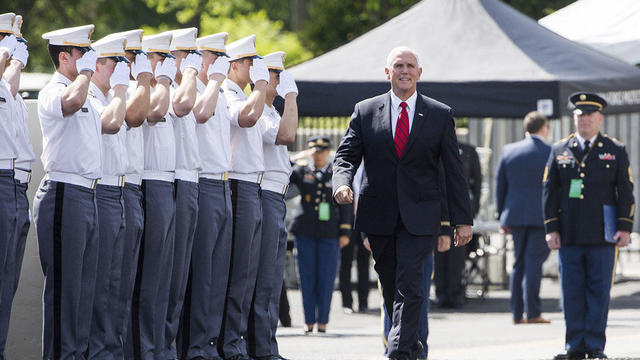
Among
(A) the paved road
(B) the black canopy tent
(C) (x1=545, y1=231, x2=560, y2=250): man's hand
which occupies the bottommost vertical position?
(A) the paved road

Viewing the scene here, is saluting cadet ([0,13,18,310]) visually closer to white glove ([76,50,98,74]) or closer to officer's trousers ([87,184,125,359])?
white glove ([76,50,98,74])

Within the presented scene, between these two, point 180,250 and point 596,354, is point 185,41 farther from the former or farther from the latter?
point 596,354

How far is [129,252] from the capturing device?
25.2 ft

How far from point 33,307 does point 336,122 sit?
1442 cm

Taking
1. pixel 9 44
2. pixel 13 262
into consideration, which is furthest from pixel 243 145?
pixel 13 262

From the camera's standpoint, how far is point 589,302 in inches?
400

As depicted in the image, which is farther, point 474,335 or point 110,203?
point 474,335

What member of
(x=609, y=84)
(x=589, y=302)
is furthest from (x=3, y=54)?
(x=609, y=84)

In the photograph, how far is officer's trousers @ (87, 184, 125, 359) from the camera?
24.5 ft

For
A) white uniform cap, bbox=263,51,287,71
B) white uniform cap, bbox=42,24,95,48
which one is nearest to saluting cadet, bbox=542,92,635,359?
white uniform cap, bbox=263,51,287,71

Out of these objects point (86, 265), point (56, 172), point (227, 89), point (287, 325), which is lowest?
point (287, 325)

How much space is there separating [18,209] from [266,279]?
2.16 meters

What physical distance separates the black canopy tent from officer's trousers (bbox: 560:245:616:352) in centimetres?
365

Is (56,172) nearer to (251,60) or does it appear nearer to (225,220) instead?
(225,220)
